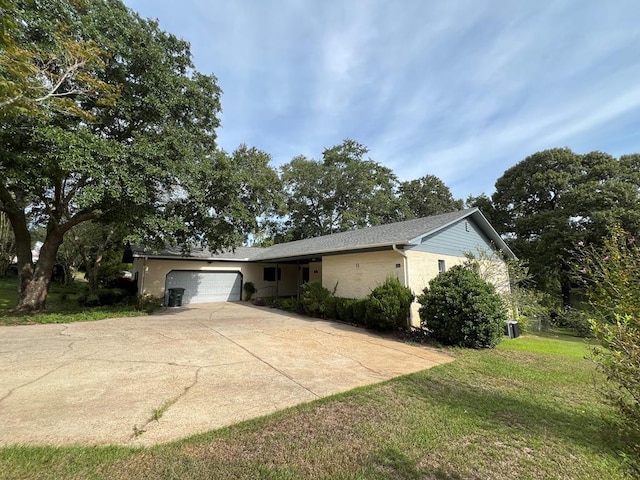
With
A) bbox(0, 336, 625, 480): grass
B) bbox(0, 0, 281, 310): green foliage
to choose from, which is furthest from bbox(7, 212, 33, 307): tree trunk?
bbox(0, 336, 625, 480): grass

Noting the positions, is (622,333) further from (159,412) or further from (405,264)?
(405,264)

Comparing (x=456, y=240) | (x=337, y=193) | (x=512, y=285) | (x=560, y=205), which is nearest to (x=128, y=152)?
(x=456, y=240)

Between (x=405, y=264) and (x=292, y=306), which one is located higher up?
(x=405, y=264)

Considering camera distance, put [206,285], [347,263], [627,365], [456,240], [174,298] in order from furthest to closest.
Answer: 1. [206,285]
2. [174,298]
3. [456,240]
4. [347,263]
5. [627,365]

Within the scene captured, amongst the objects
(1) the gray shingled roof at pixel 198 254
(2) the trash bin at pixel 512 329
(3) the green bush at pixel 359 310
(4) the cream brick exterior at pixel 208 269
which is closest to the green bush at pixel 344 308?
(3) the green bush at pixel 359 310

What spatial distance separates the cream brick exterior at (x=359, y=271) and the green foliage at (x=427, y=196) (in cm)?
2470

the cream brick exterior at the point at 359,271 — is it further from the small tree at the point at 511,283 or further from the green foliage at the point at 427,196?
the green foliage at the point at 427,196

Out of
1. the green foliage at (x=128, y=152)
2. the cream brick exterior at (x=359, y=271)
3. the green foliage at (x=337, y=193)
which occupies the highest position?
the green foliage at (x=337, y=193)

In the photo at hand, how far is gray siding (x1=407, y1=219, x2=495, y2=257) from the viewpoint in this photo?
11.2 metres

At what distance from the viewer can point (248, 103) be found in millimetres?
11891

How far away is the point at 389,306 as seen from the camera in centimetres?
902

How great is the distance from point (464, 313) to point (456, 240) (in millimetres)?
5632

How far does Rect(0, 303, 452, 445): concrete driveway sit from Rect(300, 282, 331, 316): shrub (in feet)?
9.43

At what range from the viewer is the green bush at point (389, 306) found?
29.6ft
